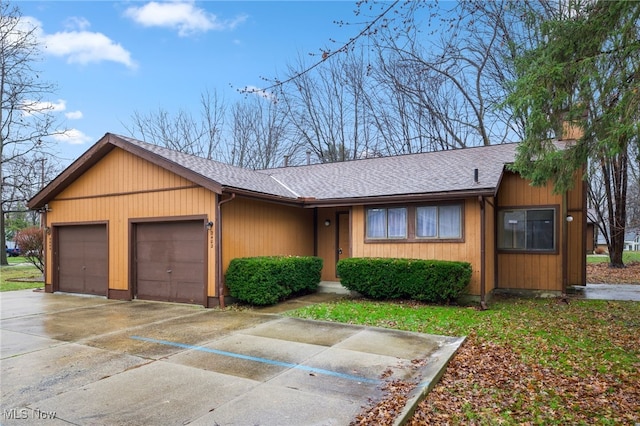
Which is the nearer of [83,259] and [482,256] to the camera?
[482,256]

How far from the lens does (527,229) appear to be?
35.7 ft

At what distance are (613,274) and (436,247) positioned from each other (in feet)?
36.7

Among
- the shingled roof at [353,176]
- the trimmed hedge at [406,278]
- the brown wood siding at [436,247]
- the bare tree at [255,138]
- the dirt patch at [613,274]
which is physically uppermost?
the bare tree at [255,138]

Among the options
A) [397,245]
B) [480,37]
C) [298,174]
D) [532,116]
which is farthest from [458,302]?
[480,37]

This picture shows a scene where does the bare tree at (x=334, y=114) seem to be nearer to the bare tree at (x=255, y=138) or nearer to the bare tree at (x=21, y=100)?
the bare tree at (x=255, y=138)

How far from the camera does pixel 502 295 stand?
10.9 m

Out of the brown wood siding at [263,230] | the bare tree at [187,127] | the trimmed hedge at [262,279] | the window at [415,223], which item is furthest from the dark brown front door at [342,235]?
the bare tree at [187,127]

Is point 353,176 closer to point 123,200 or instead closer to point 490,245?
point 490,245

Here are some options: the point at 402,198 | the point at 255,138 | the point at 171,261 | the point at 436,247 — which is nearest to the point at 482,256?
the point at 436,247

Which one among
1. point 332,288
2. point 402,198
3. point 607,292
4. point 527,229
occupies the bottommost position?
point 607,292

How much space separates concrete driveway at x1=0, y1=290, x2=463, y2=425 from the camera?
12.2 ft

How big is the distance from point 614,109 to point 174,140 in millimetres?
26207

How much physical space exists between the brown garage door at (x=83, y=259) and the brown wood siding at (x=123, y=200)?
320mm

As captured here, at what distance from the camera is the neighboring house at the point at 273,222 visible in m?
9.52
